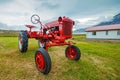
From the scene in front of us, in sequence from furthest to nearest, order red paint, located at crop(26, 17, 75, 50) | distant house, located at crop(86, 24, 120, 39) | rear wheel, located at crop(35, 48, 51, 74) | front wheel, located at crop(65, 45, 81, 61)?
distant house, located at crop(86, 24, 120, 39), front wheel, located at crop(65, 45, 81, 61), red paint, located at crop(26, 17, 75, 50), rear wheel, located at crop(35, 48, 51, 74)

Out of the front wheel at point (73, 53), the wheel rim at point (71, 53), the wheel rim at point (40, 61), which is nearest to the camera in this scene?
the wheel rim at point (40, 61)

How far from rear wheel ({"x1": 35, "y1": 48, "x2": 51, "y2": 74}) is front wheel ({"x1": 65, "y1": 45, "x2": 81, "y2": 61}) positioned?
6.73 feet

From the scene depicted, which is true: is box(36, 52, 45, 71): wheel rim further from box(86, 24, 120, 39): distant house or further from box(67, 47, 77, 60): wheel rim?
box(86, 24, 120, 39): distant house

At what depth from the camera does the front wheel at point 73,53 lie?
6570mm

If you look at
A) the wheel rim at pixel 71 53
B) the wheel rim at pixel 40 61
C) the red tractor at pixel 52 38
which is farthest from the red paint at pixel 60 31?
the wheel rim at pixel 40 61

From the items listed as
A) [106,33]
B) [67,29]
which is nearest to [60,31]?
[67,29]

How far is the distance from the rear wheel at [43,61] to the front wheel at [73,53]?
2.05 metres

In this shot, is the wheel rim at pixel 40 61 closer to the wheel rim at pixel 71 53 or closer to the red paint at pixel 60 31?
the red paint at pixel 60 31

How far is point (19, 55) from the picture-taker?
739cm

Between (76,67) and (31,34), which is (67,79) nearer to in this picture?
(76,67)

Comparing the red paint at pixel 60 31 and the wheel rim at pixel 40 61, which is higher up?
the red paint at pixel 60 31

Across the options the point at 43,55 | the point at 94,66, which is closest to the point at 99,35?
the point at 94,66

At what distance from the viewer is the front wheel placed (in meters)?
6.57

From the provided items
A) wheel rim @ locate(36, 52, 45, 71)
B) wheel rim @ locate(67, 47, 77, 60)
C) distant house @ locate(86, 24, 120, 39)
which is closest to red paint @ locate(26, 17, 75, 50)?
wheel rim @ locate(67, 47, 77, 60)
